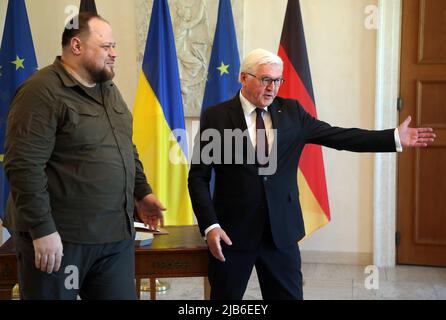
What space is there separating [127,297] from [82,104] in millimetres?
641

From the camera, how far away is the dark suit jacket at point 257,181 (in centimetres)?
218

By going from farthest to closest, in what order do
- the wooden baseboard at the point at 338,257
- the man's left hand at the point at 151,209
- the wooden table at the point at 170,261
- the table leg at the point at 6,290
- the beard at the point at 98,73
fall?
the wooden baseboard at the point at 338,257, the wooden table at the point at 170,261, the table leg at the point at 6,290, the man's left hand at the point at 151,209, the beard at the point at 98,73

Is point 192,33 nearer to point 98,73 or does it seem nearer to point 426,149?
point 426,149

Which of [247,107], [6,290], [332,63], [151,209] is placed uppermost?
[332,63]

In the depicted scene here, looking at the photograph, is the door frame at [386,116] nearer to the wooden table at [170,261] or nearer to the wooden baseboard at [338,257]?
the wooden baseboard at [338,257]

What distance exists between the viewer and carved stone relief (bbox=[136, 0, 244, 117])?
4.08m

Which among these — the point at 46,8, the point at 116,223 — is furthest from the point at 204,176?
the point at 46,8

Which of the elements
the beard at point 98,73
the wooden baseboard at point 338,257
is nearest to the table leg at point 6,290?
the beard at point 98,73

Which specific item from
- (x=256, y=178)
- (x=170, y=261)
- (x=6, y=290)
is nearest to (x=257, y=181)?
(x=256, y=178)

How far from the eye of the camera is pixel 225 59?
3.92 meters

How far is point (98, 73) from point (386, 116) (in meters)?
2.56

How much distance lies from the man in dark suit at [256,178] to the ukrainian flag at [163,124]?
1.66 m

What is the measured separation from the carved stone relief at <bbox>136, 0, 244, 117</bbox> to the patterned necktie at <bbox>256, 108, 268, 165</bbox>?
1.98 meters
